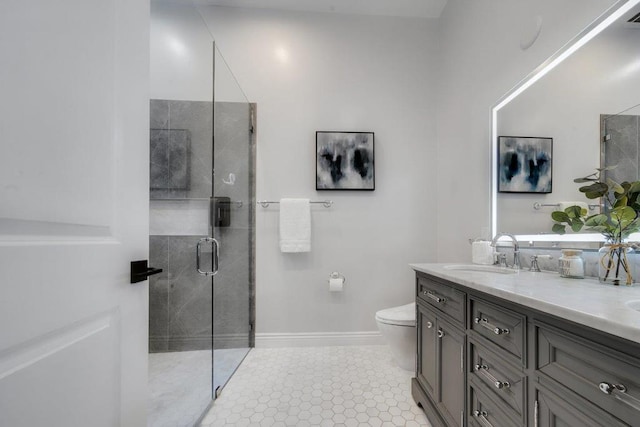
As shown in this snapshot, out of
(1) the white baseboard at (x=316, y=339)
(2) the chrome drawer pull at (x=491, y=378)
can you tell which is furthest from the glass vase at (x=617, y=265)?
(1) the white baseboard at (x=316, y=339)

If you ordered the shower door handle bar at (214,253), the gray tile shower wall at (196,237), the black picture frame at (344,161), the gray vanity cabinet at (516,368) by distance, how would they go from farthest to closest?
1. the black picture frame at (344,161)
2. the shower door handle bar at (214,253)
3. the gray tile shower wall at (196,237)
4. the gray vanity cabinet at (516,368)

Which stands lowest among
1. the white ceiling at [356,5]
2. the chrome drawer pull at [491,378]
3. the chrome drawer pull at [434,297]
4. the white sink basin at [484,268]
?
the chrome drawer pull at [491,378]

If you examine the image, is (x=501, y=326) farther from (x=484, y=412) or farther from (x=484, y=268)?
(x=484, y=268)

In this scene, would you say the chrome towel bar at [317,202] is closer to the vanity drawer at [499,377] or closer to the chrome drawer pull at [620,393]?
the vanity drawer at [499,377]

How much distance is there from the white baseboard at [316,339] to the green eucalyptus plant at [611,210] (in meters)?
1.62

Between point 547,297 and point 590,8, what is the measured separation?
122cm

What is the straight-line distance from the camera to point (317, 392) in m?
1.53

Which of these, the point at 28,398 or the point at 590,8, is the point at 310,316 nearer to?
the point at 28,398

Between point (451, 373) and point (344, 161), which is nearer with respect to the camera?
point (451, 373)

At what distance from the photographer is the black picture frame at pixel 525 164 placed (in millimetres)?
1263

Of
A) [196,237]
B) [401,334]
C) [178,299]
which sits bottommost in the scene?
[401,334]

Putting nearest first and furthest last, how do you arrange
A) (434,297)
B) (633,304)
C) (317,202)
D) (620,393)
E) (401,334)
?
(620,393), (633,304), (434,297), (401,334), (317,202)

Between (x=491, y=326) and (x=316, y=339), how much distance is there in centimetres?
159

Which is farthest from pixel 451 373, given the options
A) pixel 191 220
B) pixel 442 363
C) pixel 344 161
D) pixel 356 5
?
pixel 356 5
